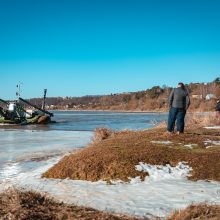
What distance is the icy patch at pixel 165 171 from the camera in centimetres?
957

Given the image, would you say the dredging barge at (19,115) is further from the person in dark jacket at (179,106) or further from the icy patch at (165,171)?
the icy patch at (165,171)

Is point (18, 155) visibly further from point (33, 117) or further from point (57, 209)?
point (33, 117)

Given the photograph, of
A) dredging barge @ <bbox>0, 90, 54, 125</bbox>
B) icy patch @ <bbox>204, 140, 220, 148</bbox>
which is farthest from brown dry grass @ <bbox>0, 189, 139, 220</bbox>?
dredging barge @ <bbox>0, 90, 54, 125</bbox>

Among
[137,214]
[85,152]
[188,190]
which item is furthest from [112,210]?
[85,152]

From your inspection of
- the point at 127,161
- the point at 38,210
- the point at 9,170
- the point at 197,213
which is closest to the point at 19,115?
the point at 9,170

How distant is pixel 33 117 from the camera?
1796 inches

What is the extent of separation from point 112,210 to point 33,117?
39481 mm

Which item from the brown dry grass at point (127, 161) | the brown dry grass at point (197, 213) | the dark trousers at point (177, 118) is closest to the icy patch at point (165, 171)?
the brown dry grass at point (127, 161)

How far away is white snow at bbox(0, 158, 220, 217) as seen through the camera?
716cm

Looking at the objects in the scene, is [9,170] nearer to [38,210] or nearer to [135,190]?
[135,190]

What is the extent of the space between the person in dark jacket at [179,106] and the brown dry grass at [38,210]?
9419mm

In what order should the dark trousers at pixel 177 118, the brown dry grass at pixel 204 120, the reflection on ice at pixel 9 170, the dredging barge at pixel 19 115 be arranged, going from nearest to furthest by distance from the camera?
the reflection on ice at pixel 9 170, the dark trousers at pixel 177 118, the brown dry grass at pixel 204 120, the dredging barge at pixel 19 115

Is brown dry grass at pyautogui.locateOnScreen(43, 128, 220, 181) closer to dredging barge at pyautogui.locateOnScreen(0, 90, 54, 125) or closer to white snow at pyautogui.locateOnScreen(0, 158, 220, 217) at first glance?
white snow at pyautogui.locateOnScreen(0, 158, 220, 217)

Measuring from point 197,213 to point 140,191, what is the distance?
1974 millimetres
